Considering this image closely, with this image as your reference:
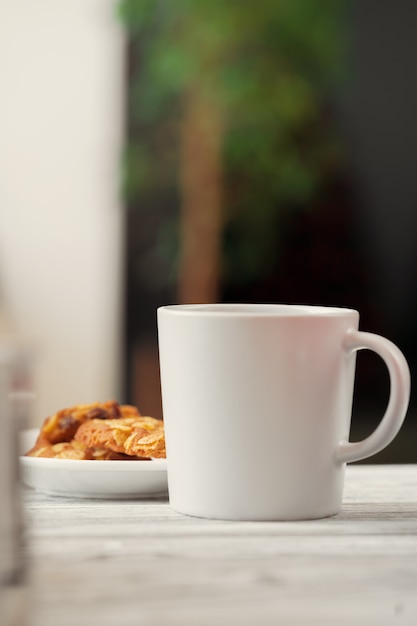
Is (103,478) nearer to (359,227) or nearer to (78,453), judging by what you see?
(78,453)

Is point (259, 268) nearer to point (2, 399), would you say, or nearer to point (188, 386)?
point (188, 386)

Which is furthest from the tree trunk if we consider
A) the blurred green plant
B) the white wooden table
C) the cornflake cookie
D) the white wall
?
the white wooden table

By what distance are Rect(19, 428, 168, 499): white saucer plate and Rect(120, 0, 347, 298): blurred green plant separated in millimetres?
2420

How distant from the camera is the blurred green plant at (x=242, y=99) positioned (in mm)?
3033

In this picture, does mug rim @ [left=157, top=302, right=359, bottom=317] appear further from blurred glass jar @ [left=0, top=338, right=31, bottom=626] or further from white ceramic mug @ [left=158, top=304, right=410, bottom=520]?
blurred glass jar @ [left=0, top=338, right=31, bottom=626]

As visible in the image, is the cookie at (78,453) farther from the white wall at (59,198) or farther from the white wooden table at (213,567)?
the white wall at (59,198)

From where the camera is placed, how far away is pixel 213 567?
442 millimetres

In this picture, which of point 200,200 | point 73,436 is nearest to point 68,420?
point 73,436

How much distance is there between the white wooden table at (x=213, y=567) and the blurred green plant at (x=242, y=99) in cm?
249

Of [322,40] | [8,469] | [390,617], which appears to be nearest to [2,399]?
[8,469]

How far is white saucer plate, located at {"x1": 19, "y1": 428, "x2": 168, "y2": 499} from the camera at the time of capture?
0.60 metres

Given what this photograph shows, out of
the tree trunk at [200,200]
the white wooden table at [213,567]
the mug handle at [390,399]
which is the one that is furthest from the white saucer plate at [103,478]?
the tree trunk at [200,200]

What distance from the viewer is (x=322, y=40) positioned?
3082 mm

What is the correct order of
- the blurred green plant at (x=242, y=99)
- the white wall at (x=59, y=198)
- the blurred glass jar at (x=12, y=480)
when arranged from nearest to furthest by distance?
the blurred glass jar at (x=12, y=480) → the blurred green plant at (x=242, y=99) → the white wall at (x=59, y=198)
